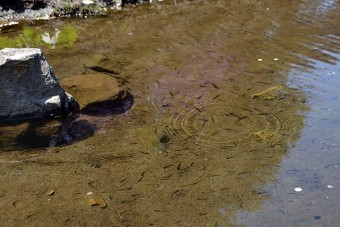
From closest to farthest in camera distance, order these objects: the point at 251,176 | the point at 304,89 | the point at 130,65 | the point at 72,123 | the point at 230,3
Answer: the point at 251,176 < the point at 72,123 < the point at 304,89 < the point at 130,65 < the point at 230,3

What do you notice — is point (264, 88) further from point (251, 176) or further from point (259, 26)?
point (259, 26)

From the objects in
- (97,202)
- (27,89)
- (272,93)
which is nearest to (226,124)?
(272,93)

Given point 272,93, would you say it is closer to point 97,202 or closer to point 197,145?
point 197,145

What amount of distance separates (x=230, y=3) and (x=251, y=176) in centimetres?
703

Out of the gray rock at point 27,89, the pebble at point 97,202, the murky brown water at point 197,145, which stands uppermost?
the gray rock at point 27,89

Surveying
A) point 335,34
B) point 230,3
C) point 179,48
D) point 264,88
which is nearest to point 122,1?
point 230,3

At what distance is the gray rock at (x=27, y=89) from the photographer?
5.10 meters

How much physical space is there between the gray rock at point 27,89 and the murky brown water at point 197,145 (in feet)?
0.85

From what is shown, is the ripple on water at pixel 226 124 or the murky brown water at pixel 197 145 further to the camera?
the ripple on water at pixel 226 124

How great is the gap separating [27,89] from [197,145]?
2136mm

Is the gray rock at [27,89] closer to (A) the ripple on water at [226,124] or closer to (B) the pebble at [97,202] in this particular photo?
(A) the ripple on water at [226,124]

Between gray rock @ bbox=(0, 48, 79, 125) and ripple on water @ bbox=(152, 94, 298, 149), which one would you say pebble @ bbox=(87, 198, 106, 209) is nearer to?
ripple on water @ bbox=(152, 94, 298, 149)

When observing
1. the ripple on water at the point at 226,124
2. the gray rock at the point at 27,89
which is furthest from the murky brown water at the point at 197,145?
the gray rock at the point at 27,89

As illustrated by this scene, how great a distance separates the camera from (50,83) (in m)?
5.22
